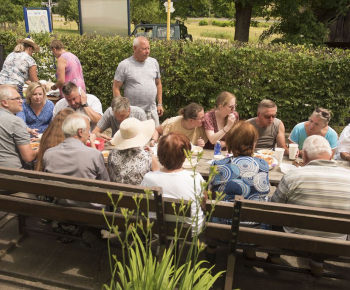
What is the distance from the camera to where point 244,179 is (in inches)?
114

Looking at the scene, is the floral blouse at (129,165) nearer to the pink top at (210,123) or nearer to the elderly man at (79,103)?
the pink top at (210,123)

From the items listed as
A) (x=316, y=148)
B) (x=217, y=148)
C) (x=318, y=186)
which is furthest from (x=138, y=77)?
(x=318, y=186)

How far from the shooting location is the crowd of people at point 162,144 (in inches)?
110

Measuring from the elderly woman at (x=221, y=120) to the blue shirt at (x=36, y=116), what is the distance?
2037mm

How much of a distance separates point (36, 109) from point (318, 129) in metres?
3.41

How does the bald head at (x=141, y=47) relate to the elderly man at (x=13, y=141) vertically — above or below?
above

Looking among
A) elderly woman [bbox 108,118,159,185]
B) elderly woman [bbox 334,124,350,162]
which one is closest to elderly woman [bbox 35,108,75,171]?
elderly woman [bbox 108,118,159,185]

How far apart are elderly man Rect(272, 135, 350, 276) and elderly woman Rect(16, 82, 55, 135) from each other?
318cm

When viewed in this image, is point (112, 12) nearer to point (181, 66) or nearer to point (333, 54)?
point (181, 66)

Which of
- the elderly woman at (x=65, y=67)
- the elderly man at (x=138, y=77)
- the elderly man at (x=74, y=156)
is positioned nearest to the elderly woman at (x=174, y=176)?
the elderly man at (x=74, y=156)

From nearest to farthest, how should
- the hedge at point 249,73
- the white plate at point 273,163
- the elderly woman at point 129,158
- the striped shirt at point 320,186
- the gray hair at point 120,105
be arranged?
the striped shirt at point 320,186 < the elderly woman at point 129,158 < the white plate at point 273,163 < the gray hair at point 120,105 < the hedge at point 249,73

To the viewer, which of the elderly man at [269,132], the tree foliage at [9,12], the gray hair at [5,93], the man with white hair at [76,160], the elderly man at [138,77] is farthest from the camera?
the tree foliage at [9,12]

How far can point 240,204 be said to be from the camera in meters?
2.50

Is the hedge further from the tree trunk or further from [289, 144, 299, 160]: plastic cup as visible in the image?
the tree trunk
